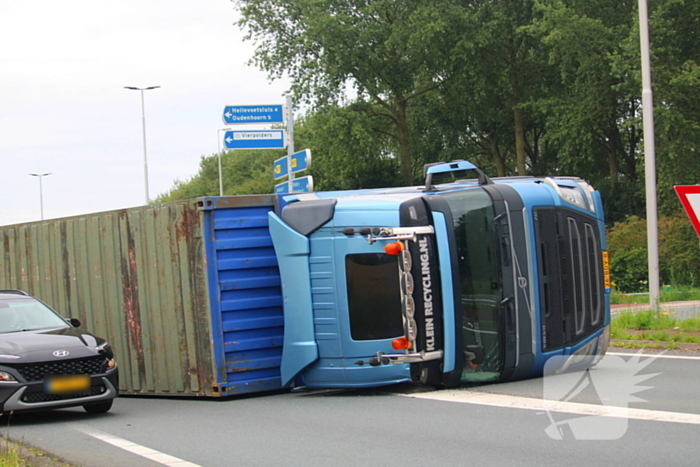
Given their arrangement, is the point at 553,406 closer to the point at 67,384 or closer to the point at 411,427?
the point at 411,427

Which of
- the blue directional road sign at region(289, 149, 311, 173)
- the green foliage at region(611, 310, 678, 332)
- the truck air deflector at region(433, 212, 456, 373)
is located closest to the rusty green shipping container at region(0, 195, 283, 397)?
the truck air deflector at region(433, 212, 456, 373)

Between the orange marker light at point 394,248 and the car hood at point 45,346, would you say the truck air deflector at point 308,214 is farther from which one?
the car hood at point 45,346

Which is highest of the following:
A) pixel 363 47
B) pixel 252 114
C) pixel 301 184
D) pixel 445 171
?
pixel 363 47

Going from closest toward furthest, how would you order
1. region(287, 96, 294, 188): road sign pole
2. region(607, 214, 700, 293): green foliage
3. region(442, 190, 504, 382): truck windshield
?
region(442, 190, 504, 382): truck windshield → region(287, 96, 294, 188): road sign pole → region(607, 214, 700, 293): green foliage

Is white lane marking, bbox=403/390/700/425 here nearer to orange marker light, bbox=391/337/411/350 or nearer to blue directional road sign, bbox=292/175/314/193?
orange marker light, bbox=391/337/411/350

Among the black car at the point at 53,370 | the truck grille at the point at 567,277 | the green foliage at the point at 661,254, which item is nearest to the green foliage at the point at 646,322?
the truck grille at the point at 567,277

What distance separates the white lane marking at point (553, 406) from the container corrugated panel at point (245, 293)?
180 cm

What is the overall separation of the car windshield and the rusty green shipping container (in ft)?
3.45

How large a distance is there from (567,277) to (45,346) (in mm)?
5704

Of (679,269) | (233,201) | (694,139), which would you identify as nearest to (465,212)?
(233,201)

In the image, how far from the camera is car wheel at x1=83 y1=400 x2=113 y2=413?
9234mm

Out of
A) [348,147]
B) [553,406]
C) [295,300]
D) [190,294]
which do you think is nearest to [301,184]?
[190,294]

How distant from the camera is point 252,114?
16.8 metres

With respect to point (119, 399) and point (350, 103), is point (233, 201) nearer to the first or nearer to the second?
point (119, 399)
